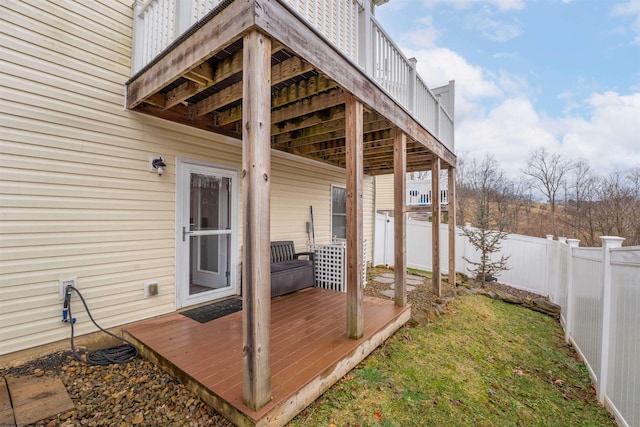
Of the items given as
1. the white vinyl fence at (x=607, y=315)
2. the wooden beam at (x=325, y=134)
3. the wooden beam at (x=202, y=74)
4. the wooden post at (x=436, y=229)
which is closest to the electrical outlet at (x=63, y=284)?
the wooden beam at (x=202, y=74)

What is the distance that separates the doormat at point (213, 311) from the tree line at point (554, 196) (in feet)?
33.7

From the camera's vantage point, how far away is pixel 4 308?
2.45 m

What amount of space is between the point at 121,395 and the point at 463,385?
300 centimetres

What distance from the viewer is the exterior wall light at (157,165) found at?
3.34 meters

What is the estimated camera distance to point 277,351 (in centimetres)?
257

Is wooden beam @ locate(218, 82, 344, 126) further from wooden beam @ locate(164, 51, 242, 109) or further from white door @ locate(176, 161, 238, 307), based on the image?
white door @ locate(176, 161, 238, 307)

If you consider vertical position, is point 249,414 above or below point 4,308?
below

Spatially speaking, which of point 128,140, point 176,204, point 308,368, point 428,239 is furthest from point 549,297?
point 128,140

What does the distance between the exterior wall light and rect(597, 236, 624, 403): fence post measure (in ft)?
15.2

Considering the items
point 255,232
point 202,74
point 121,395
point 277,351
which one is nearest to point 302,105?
point 202,74

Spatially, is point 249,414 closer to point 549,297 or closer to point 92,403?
point 92,403

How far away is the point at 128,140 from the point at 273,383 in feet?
10.1

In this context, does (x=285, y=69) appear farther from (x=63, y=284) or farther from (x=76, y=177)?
(x=63, y=284)

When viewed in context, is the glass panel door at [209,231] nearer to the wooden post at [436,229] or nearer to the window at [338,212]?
the window at [338,212]
